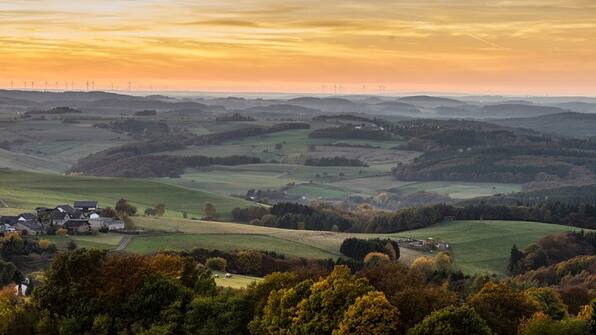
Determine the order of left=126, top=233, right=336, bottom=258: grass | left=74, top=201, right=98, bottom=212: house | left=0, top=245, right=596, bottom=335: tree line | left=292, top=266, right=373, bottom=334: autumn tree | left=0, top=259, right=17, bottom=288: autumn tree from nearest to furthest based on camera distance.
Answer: left=0, top=245, right=596, bottom=335: tree line, left=292, top=266, right=373, bottom=334: autumn tree, left=0, top=259, right=17, bottom=288: autumn tree, left=126, top=233, right=336, bottom=258: grass, left=74, top=201, right=98, bottom=212: house

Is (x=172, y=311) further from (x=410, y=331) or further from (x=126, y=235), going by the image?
(x=126, y=235)

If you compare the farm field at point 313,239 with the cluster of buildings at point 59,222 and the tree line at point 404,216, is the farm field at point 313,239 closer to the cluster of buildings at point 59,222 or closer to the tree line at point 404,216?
the cluster of buildings at point 59,222

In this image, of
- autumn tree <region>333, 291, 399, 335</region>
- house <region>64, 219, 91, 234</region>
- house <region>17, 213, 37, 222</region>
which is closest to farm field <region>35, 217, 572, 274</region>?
house <region>64, 219, 91, 234</region>

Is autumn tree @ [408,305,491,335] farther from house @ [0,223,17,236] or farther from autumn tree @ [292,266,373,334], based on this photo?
house @ [0,223,17,236]

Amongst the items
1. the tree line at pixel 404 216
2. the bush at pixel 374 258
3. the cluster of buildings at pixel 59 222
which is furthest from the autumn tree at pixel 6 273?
the tree line at pixel 404 216

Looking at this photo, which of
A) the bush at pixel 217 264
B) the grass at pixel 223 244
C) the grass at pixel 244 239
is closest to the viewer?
the bush at pixel 217 264

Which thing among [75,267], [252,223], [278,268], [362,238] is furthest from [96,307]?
[252,223]

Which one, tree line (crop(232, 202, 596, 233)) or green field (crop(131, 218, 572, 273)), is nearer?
green field (crop(131, 218, 572, 273))
